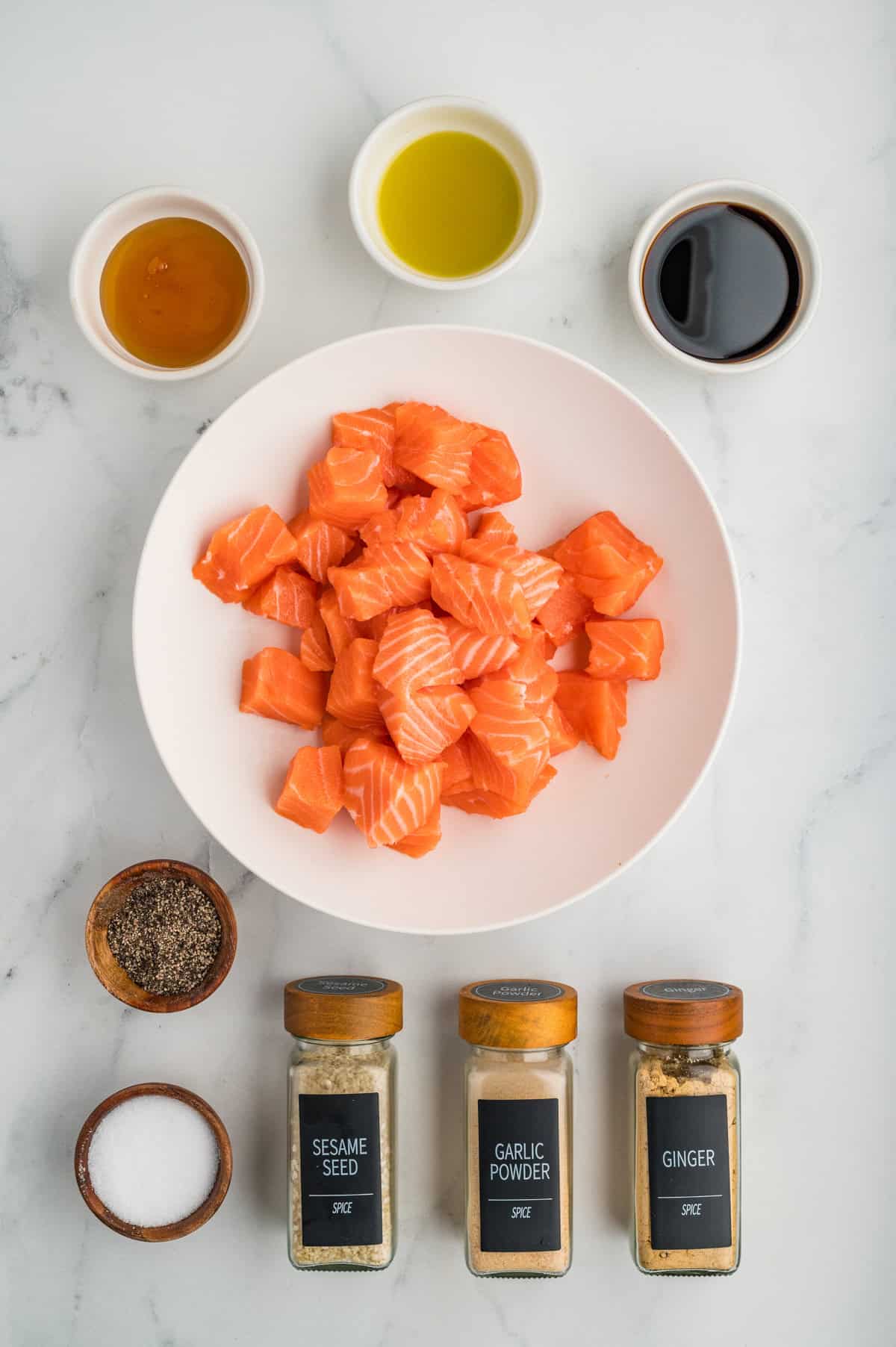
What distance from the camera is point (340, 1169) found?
1.78 metres

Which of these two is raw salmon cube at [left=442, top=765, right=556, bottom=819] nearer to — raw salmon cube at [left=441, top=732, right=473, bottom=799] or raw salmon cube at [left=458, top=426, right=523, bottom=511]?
raw salmon cube at [left=441, top=732, right=473, bottom=799]

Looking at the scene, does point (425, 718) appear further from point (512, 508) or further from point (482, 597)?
point (512, 508)

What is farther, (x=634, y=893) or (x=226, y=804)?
(x=634, y=893)

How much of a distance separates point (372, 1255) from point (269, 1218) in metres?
0.28

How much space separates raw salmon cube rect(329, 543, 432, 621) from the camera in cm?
170

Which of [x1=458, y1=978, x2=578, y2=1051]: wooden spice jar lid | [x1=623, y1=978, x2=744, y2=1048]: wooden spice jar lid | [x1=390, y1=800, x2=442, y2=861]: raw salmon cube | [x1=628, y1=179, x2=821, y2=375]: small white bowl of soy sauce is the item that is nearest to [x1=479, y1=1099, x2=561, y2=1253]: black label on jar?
[x1=458, y1=978, x2=578, y2=1051]: wooden spice jar lid

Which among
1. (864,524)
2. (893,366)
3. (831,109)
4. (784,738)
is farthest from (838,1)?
(784,738)

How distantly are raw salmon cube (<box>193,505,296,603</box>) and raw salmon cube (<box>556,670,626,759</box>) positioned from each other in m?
0.54

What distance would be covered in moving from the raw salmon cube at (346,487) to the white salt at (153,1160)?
1.11 meters

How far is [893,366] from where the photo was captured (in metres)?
2.02

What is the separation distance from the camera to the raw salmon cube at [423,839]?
68.3 inches

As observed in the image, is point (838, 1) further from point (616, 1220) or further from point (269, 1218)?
point (269, 1218)

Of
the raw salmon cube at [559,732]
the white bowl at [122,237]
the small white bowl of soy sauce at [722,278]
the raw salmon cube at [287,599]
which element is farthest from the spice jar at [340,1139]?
the small white bowl of soy sauce at [722,278]

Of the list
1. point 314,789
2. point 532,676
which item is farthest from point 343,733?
point 532,676
